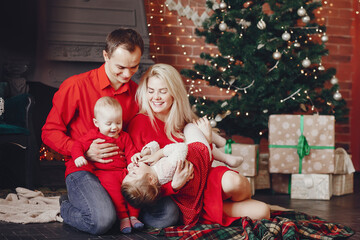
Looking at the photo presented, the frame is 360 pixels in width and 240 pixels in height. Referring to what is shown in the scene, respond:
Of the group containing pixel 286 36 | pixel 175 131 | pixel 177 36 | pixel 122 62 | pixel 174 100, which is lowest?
pixel 175 131

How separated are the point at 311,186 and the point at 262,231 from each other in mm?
1524

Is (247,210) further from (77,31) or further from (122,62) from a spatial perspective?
(77,31)

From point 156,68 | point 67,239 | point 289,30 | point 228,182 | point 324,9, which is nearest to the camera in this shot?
point 67,239

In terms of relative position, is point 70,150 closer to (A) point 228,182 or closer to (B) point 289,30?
(A) point 228,182

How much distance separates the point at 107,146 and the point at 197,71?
5.93ft

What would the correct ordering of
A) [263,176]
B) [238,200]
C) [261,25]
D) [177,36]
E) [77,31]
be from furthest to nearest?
[177,36] → [77,31] → [263,176] → [261,25] → [238,200]

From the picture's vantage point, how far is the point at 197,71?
3830 mm

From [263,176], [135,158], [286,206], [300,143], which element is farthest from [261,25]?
[135,158]

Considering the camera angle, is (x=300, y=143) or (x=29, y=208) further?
(x=300, y=143)

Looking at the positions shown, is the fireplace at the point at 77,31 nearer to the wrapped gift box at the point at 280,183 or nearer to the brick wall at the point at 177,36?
the brick wall at the point at 177,36

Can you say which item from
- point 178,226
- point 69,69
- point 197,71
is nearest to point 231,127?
point 197,71

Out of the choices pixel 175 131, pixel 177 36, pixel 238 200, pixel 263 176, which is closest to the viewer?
pixel 238 200

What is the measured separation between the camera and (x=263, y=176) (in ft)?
11.8

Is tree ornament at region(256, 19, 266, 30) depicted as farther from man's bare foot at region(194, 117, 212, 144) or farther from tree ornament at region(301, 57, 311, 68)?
man's bare foot at region(194, 117, 212, 144)
